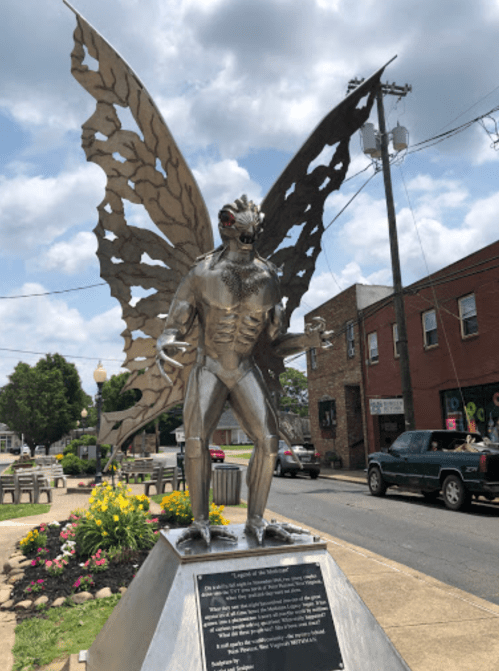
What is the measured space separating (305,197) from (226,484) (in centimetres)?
854

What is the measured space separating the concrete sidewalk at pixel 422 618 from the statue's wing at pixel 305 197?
221 cm

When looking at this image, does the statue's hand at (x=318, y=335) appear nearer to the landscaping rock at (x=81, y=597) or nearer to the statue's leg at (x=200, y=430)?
the statue's leg at (x=200, y=430)

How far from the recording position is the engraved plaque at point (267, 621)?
2.76 m

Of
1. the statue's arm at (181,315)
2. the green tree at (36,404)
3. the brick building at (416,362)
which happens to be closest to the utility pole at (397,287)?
the brick building at (416,362)

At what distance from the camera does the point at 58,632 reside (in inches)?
191

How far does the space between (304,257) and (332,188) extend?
2.08 ft

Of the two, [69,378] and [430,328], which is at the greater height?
[69,378]

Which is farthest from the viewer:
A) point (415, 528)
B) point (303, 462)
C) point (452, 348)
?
point (303, 462)

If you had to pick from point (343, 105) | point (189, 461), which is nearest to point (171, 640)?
point (189, 461)

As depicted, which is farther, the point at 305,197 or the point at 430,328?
the point at 430,328

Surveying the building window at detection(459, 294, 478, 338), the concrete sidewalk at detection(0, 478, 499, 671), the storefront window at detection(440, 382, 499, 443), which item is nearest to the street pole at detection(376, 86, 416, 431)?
the storefront window at detection(440, 382, 499, 443)

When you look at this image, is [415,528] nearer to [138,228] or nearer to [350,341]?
[138,228]

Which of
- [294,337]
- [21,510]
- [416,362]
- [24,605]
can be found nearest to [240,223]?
[294,337]

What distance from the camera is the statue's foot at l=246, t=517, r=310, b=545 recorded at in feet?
11.0
